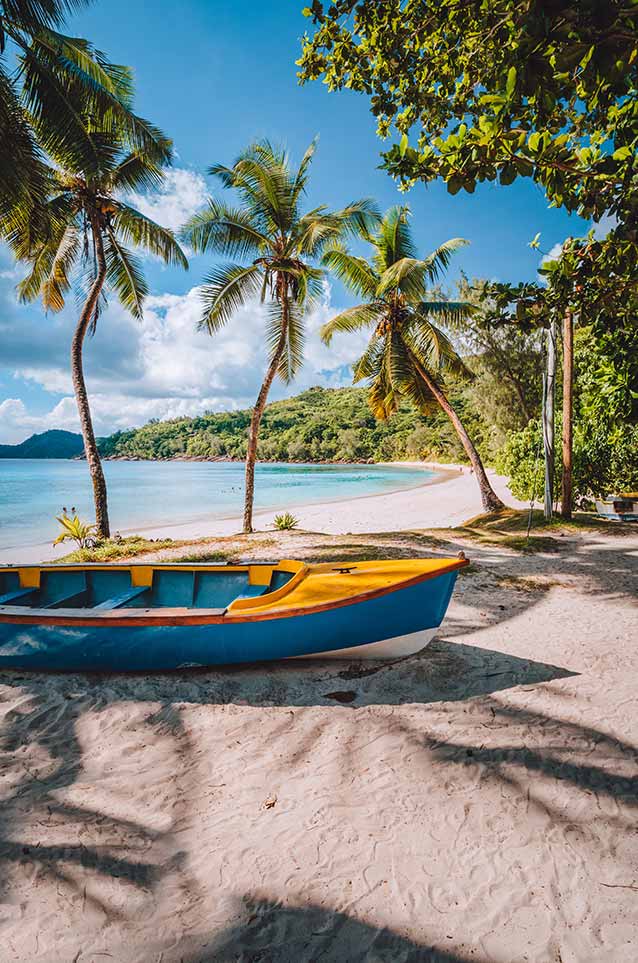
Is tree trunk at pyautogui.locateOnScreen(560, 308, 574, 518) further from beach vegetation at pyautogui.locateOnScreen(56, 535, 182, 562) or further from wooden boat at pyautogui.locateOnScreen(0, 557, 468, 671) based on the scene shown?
beach vegetation at pyautogui.locateOnScreen(56, 535, 182, 562)

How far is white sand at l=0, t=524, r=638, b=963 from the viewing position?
1.78 metres

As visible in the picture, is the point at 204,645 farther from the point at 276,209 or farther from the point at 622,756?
the point at 276,209

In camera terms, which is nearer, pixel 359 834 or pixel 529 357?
pixel 359 834

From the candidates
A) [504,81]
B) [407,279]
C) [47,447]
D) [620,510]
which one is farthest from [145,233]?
[47,447]

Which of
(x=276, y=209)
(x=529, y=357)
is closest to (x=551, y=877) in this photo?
(x=276, y=209)

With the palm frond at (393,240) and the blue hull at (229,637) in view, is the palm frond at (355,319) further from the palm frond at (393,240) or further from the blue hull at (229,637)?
the blue hull at (229,637)

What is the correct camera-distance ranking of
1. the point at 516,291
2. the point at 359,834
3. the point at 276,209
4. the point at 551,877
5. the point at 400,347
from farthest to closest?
the point at 400,347 < the point at 276,209 < the point at 516,291 < the point at 359,834 < the point at 551,877

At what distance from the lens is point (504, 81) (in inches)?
109

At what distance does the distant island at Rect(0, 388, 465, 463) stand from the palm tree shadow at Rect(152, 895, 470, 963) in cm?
5179

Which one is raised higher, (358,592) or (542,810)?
(358,592)

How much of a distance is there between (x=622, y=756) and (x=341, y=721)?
175cm

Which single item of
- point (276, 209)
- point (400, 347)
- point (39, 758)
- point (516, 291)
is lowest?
point (39, 758)

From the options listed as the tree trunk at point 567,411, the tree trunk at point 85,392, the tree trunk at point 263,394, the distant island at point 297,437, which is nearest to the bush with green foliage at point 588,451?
the tree trunk at point 567,411

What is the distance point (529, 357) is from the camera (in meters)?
19.5
